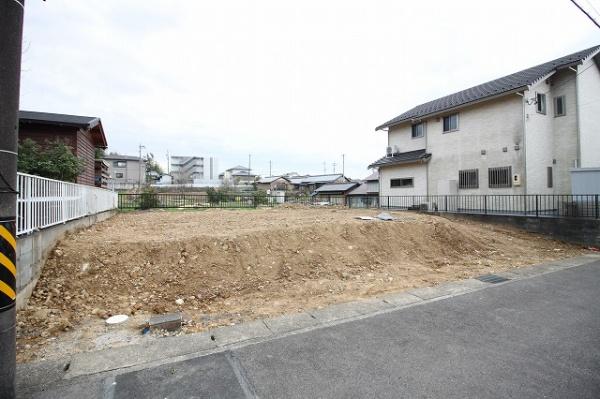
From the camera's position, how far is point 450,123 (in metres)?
16.0

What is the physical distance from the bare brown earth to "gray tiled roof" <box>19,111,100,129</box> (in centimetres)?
753

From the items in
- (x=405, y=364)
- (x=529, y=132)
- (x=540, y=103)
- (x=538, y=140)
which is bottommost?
(x=405, y=364)

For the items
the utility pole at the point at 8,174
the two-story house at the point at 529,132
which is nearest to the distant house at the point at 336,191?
the two-story house at the point at 529,132

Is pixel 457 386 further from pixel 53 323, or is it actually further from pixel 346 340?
pixel 53 323

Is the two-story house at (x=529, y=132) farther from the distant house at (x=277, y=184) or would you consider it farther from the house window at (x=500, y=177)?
the distant house at (x=277, y=184)

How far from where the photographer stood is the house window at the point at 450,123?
15.7 meters

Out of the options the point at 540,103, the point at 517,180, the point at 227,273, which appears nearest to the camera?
the point at 227,273

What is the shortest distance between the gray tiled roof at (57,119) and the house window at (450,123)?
17.0m

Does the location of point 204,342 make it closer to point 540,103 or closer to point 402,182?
point 540,103

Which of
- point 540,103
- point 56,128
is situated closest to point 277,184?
point 56,128

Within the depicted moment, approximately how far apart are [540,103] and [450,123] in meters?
3.81

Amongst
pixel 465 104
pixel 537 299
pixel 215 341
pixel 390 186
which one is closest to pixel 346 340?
pixel 215 341

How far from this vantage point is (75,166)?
10117mm

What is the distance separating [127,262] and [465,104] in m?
15.7
